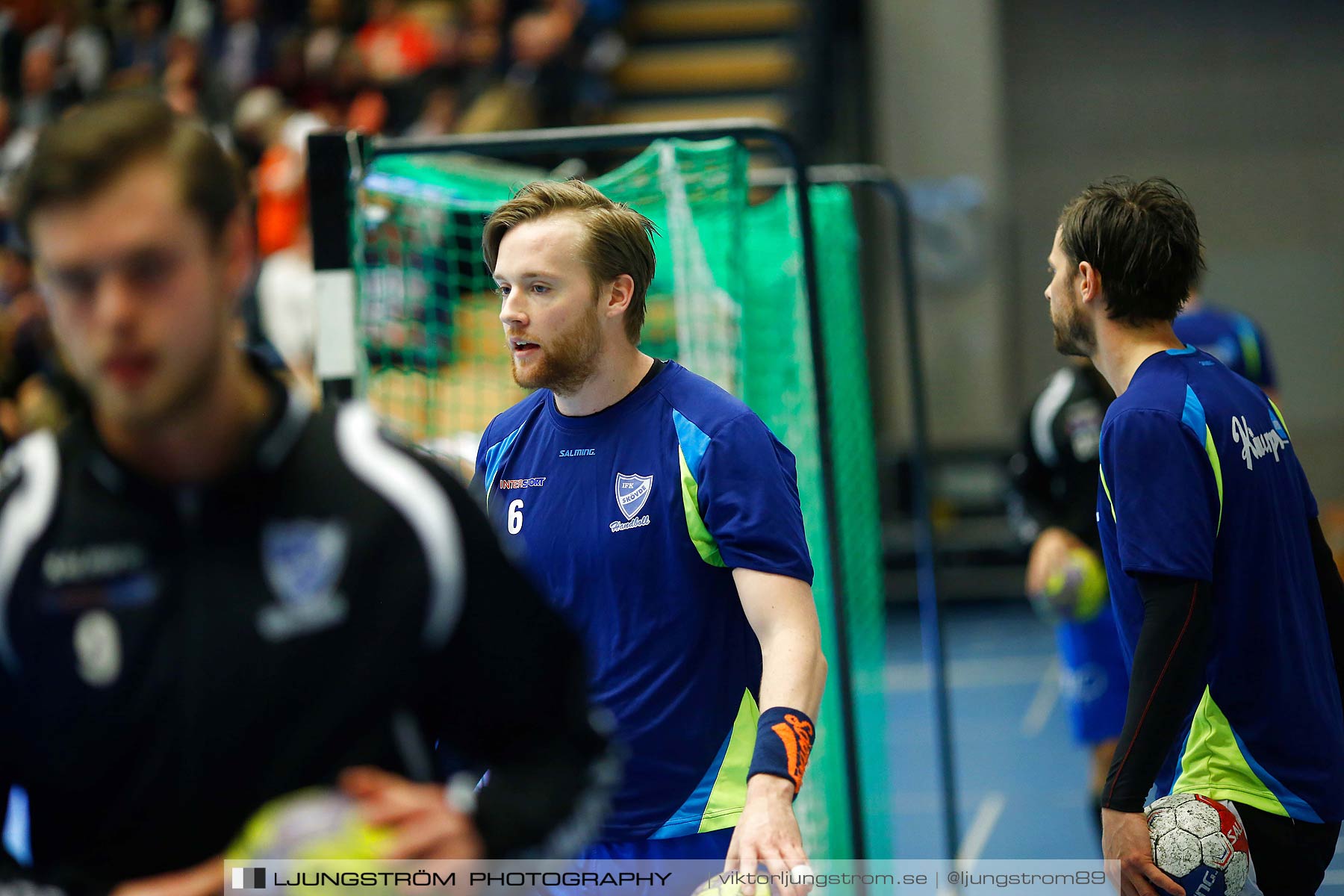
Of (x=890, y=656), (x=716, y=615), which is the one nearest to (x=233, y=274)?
(x=716, y=615)

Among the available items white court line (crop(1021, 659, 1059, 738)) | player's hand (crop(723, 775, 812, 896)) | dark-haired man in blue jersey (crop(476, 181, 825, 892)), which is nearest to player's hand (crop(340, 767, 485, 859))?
player's hand (crop(723, 775, 812, 896))

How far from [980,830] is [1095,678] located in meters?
1.64

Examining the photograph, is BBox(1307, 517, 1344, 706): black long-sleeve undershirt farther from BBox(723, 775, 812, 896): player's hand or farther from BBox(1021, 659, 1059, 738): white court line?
BBox(1021, 659, 1059, 738): white court line

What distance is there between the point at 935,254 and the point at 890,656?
4733 millimetres

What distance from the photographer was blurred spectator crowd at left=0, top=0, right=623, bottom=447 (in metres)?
10.3

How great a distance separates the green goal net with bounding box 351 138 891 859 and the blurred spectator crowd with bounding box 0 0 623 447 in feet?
10.3

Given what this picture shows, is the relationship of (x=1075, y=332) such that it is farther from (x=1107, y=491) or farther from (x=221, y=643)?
(x=221, y=643)

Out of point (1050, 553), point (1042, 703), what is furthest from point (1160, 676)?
point (1042, 703)

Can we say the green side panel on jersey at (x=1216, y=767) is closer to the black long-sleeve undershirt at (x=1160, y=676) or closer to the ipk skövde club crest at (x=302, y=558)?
the black long-sleeve undershirt at (x=1160, y=676)

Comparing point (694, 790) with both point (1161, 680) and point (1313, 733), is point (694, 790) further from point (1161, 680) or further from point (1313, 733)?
point (1313, 733)

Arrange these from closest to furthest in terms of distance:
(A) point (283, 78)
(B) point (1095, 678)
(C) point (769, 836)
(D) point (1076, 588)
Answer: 1. (C) point (769, 836)
2. (D) point (1076, 588)
3. (B) point (1095, 678)
4. (A) point (283, 78)

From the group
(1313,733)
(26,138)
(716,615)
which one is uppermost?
(26,138)

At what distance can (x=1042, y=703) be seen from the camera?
9.48 m

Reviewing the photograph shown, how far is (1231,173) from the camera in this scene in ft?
47.8
